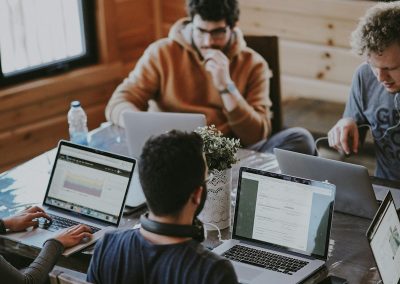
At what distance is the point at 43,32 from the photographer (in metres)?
4.41

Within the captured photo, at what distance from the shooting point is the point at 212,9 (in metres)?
3.34

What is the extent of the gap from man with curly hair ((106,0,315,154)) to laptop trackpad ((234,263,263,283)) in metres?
1.16

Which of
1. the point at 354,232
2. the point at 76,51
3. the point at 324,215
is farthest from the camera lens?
the point at 76,51

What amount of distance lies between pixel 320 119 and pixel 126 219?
204 cm

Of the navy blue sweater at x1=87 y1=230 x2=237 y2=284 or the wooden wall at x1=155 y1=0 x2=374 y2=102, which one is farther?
the wooden wall at x1=155 y1=0 x2=374 y2=102

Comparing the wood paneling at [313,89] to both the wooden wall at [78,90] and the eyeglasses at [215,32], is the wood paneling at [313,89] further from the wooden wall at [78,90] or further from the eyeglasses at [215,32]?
the eyeglasses at [215,32]

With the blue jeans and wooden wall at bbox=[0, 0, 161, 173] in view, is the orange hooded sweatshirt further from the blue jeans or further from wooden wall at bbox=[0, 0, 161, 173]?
wooden wall at bbox=[0, 0, 161, 173]

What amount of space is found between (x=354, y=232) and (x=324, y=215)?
0.83 ft

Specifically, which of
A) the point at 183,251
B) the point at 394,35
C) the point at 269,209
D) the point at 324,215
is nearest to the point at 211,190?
the point at 269,209

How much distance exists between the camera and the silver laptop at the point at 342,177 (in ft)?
8.00

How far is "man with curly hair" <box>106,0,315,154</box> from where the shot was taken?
11.0 ft

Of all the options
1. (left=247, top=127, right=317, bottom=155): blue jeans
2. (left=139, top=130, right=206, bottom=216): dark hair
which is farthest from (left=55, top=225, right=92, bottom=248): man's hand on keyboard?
(left=247, top=127, right=317, bottom=155): blue jeans

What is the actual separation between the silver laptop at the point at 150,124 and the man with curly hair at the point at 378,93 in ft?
1.86

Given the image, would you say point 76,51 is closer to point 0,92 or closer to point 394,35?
point 0,92
